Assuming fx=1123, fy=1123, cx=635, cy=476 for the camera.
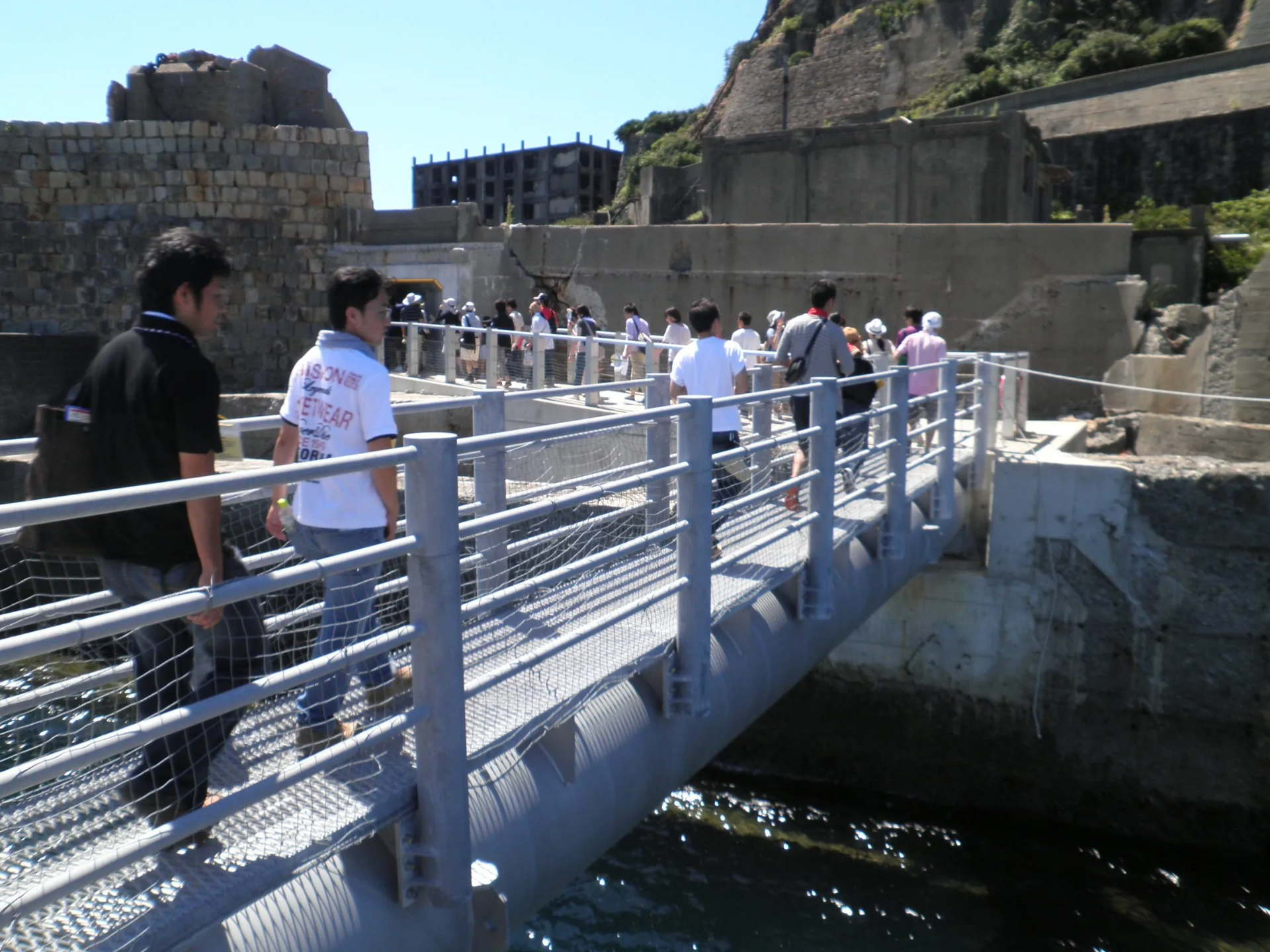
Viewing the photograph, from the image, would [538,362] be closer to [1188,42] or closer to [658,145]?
[1188,42]

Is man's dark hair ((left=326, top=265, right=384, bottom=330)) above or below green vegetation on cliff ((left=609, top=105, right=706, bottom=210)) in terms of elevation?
below

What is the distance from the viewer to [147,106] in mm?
24953

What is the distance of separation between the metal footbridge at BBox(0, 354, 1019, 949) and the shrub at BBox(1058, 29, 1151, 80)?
34.4 meters

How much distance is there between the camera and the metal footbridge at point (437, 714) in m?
2.27

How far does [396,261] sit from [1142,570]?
Answer: 56.4 feet

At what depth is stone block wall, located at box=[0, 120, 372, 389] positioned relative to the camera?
24547mm

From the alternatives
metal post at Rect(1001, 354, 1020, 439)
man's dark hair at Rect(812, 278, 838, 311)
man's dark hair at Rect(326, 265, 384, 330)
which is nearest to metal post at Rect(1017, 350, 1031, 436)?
metal post at Rect(1001, 354, 1020, 439)

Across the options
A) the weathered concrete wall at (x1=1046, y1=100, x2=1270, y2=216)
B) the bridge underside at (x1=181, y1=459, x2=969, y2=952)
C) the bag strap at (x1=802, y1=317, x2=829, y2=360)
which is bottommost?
the bridge underside at (x1=181, y1=459, x2=969, y2=952)

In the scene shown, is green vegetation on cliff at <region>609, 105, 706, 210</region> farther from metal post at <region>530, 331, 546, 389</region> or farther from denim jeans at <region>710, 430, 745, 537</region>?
denim jeans at <region>710, 430, 745, 537</region>

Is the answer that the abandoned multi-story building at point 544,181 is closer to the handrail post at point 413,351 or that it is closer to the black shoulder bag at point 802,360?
the handrail post at point 413,351

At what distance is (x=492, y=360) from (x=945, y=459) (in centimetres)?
796

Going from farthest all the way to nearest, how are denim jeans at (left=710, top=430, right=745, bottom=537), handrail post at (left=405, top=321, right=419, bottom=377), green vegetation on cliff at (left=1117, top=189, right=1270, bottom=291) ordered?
handrail post at (left=405, top=321, right=419, bottom=377), green vegetation on cliff at (left=1117, top=189, right=1270, bottom=291), denim jeans at (left=710, top=430, right=745, bottom=537)

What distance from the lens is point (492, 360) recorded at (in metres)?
14.8

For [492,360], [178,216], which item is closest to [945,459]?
[492,360]
